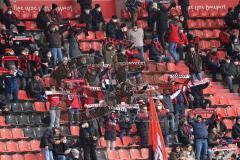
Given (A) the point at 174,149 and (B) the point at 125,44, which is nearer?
(A) the point at 174,149

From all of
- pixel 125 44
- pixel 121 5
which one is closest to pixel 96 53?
pixel 125 44

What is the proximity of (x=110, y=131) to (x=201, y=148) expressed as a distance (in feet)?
8.73

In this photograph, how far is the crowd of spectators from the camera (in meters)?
39.5

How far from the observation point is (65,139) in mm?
38438

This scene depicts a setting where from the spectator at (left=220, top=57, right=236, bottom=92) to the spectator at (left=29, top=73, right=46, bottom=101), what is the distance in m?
6.21

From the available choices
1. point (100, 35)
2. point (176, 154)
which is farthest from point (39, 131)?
point (100, 35)

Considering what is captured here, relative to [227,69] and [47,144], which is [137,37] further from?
[47,144]

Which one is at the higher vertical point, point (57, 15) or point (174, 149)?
point (57, 15)

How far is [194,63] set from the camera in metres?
42.6

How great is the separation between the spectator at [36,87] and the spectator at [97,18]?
165 inches

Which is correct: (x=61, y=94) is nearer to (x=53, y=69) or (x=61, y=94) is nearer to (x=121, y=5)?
(x=53, y=69)

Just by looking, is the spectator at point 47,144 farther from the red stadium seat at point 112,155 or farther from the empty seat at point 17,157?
the red stadium seat at point 112,155

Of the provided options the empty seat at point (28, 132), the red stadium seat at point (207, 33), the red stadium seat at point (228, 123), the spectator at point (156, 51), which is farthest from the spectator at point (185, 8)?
the empty seat at point (28, 132)

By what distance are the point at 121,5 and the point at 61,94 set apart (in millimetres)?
6731
